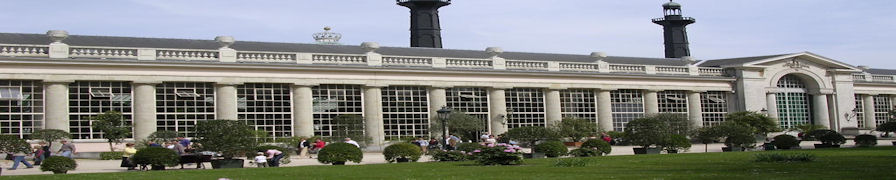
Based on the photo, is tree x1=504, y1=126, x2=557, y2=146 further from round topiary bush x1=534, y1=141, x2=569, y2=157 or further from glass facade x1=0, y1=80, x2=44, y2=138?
glass facade x1=0, y1=80, x2=44, y2=138

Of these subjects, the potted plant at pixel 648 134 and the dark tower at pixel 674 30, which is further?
the dark tower at pixel 674 30

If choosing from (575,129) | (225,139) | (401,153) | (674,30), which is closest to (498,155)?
(401,153)

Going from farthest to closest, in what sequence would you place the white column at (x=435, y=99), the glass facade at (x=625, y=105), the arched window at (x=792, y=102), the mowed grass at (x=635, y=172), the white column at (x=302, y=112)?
the arched window at (x=792, y=102) < the glass facade at (x=625, y=105) < the white column at (x=435, y=99) < the white column at (x=302, y=112) < the mowed grass at (x=635, y=172)

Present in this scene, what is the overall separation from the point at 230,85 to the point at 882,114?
157 ft

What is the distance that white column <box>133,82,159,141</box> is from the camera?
1730 inches

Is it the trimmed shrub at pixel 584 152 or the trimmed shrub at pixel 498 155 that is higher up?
the trimmed shrub at pixel 498 155

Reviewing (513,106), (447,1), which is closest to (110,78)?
(513,106)

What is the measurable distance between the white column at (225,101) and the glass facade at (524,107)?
1515 cm

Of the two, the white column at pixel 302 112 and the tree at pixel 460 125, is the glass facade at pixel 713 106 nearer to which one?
the tree at pixel 460 125

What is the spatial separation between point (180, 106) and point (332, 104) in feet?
24.7

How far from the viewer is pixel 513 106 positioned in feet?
182

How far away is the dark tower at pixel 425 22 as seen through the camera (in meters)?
71.3

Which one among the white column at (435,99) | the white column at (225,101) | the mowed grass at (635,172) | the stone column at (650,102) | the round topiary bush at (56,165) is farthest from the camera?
the stone column at (650,102)

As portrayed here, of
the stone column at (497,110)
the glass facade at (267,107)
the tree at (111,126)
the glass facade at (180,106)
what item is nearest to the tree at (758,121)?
the stone column at (497,110)
